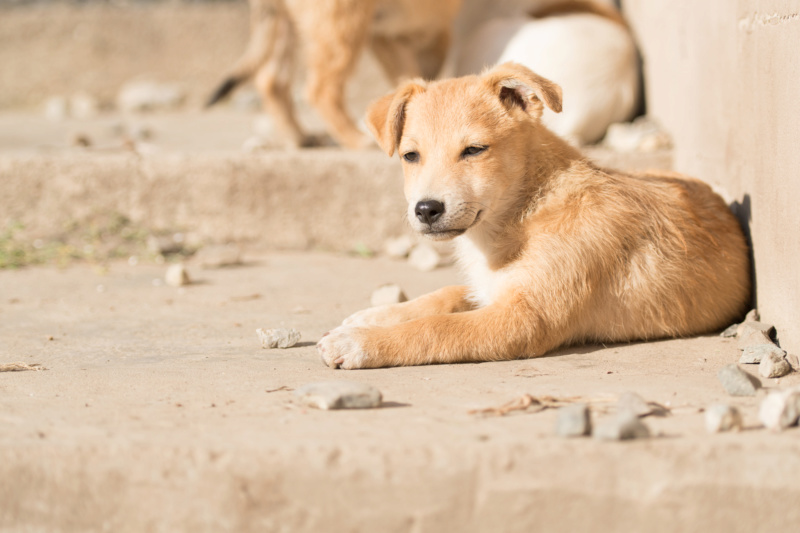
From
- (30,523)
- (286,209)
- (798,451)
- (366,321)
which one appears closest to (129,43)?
(286,209)

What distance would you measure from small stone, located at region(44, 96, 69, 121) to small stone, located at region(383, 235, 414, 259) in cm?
714

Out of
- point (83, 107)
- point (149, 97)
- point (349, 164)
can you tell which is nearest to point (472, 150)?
A: point (349, 164)

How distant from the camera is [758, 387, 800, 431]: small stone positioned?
236 centimetres

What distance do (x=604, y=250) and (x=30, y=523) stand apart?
7.88ft

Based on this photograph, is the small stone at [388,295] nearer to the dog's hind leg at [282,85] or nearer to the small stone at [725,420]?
the small stone at [725,420]

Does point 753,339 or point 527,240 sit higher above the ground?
point 527,240

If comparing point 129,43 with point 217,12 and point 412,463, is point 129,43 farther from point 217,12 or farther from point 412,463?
point 412,463

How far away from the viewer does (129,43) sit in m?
12.3

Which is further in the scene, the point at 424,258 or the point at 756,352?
the point at 424,258

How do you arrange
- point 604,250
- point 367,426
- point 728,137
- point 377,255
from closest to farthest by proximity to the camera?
1. point 367,426
2. point 604,250
3. point 728,137
4. point 377,255

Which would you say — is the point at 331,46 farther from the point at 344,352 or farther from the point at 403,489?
the point at 403,489

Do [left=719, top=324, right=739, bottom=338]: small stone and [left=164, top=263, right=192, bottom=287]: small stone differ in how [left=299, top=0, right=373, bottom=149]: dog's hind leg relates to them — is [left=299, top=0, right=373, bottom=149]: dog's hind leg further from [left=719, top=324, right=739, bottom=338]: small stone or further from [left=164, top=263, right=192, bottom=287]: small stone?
[left=719, top=324, right=739, bottom=338]: small stone

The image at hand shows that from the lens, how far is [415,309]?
12.5 feet

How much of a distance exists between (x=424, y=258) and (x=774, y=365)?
2738mm
